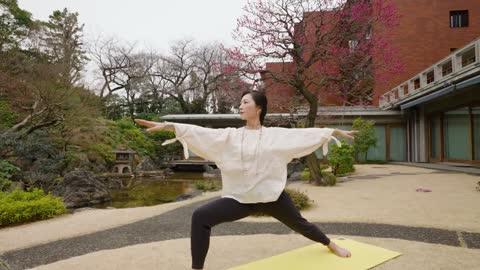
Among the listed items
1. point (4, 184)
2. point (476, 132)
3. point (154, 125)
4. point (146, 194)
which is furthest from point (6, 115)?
point (476, 132)

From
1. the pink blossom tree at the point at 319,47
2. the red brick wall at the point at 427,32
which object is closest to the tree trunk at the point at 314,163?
the pink blossom tree at the point at 319,47

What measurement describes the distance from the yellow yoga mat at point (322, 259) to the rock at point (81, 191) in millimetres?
6942

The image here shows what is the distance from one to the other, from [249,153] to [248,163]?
0.28 feet

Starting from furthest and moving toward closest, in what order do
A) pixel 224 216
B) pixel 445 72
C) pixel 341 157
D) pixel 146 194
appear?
pixel 445 72
pixel 341 157
pixel 146 194
pixel 224 216

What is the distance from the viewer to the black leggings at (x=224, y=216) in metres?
2.57

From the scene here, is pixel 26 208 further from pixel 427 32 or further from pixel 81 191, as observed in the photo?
pixel 427 32

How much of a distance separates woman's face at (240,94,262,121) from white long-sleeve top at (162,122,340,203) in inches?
4.9

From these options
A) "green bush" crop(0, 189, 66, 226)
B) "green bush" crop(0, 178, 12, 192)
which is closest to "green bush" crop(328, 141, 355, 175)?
"green bush" crop(0, 189, 66, 226)

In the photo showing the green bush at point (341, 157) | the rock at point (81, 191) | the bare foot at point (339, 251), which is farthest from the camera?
the green bush at point (341, 157)

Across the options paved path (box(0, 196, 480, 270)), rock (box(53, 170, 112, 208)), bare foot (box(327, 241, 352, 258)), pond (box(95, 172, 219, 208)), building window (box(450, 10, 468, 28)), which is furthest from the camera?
building window (box(450, 10, 468, 28))

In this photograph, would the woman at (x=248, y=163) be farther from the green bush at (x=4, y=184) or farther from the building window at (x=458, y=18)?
the building window at (x=458, y=18)

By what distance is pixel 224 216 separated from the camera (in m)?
2.62

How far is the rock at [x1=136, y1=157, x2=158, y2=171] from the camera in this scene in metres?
17.5

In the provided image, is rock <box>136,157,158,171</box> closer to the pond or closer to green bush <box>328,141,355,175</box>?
the pond
